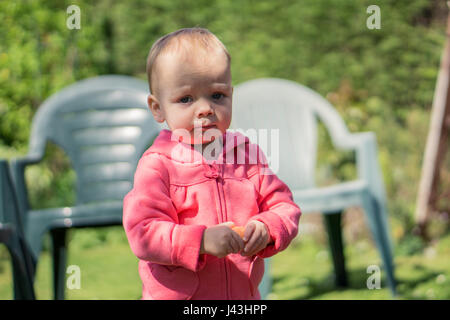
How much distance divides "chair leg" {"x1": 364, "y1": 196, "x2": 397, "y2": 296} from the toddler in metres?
1.72

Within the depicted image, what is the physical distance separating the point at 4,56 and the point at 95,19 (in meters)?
0.87

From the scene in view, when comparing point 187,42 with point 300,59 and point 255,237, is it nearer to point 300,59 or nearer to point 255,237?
point 255,237

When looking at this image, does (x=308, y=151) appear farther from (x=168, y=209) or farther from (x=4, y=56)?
(x=4, y=56)

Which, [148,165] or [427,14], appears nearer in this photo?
[148,165]

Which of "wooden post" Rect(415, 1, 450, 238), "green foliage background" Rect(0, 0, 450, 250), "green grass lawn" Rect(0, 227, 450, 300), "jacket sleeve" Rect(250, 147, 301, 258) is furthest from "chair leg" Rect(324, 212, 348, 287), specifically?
"jacket sleeve" Rect(250, 147, 301, 258)

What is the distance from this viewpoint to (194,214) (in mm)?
1478

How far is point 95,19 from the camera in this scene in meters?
5.24

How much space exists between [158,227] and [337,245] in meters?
2.22

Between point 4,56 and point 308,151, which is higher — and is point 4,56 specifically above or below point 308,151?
above

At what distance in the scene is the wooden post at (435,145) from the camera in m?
4.16

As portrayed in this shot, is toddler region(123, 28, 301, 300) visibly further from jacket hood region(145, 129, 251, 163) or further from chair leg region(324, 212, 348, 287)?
chair leg region(324, 212, 348, 287)

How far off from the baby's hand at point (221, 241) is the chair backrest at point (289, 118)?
2.06 metres

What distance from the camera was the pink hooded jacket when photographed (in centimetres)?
139

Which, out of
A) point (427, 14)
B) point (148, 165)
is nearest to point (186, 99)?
A: point (148, 165)
